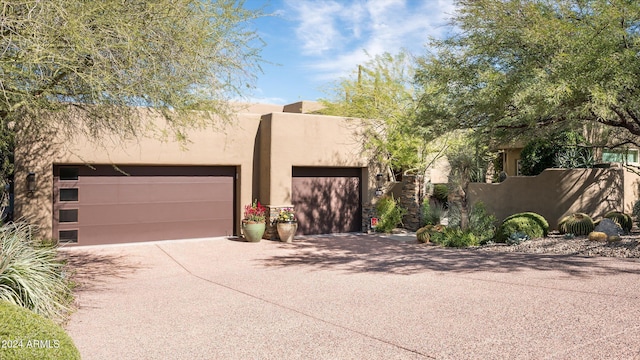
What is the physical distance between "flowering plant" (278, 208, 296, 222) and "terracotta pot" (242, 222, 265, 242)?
0.65m

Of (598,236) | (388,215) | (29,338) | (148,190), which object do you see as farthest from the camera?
(388,215)

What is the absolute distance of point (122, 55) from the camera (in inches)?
277

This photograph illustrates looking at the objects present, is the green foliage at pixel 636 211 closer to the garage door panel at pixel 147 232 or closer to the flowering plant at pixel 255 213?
the flowering plant at pixel 255 213

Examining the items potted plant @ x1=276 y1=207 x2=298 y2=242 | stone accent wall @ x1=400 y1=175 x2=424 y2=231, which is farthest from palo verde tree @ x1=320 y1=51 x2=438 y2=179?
potted plant @ x1=276 y1=207 x2=298 y2=242

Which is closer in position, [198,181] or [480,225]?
[480,225]

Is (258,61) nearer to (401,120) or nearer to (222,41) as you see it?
(222,41)

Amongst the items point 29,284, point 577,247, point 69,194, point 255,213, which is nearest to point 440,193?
point 577,247

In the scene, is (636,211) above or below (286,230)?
above

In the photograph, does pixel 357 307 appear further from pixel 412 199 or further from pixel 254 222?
pixel 412 199

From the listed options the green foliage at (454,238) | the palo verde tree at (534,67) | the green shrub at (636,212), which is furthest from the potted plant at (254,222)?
the green shrub at (636,212)

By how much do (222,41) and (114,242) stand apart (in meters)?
7.95

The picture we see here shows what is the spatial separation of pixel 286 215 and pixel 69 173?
19.8 ft

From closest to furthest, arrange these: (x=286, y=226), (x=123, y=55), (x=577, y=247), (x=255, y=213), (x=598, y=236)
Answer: (x=123, y=55) < (x=577, y=247) < (x=598, y=236) < (x=286, y=226) < (x=255, y=213)

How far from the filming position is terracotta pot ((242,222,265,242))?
47.7 feet
